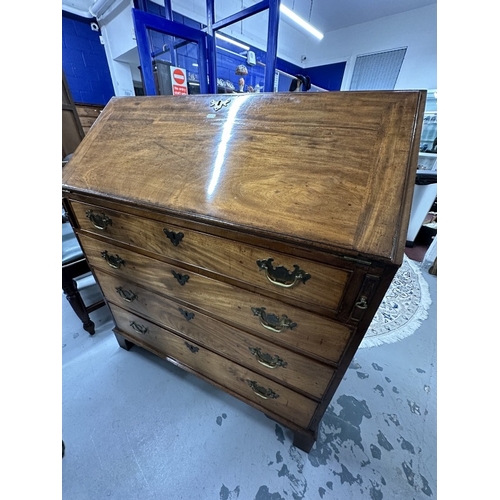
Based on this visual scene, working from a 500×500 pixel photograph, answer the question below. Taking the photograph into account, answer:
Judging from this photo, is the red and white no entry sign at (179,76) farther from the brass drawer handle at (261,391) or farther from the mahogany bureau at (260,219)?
the brass drawer handle at (261,391)

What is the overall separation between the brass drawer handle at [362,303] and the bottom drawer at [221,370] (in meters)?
0.51

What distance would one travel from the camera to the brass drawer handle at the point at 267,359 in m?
0.78

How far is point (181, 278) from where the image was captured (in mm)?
806

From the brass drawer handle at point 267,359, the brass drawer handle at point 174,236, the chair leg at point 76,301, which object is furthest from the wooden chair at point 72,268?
the brass drawer handle at point 267,359

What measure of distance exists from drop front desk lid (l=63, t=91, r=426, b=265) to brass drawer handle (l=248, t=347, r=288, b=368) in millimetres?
493

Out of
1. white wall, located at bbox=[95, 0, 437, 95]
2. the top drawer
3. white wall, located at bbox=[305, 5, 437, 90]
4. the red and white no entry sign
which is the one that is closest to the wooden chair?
the top drawer

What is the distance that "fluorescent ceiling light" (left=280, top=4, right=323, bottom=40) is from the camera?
4363 millimetres

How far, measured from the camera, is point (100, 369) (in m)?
1.28

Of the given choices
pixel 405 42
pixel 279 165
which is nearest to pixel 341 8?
pixel 405 42

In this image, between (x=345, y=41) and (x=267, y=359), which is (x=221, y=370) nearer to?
(x=267, y=359)

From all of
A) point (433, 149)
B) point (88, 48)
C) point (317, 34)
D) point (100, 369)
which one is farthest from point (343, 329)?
point (317, 34)

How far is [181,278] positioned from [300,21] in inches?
260

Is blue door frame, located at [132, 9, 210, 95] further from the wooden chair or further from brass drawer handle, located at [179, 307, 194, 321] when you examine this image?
brass drawer handle, located at [179, 307, 194, 321]

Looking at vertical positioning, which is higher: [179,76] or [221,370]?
[179,76]
